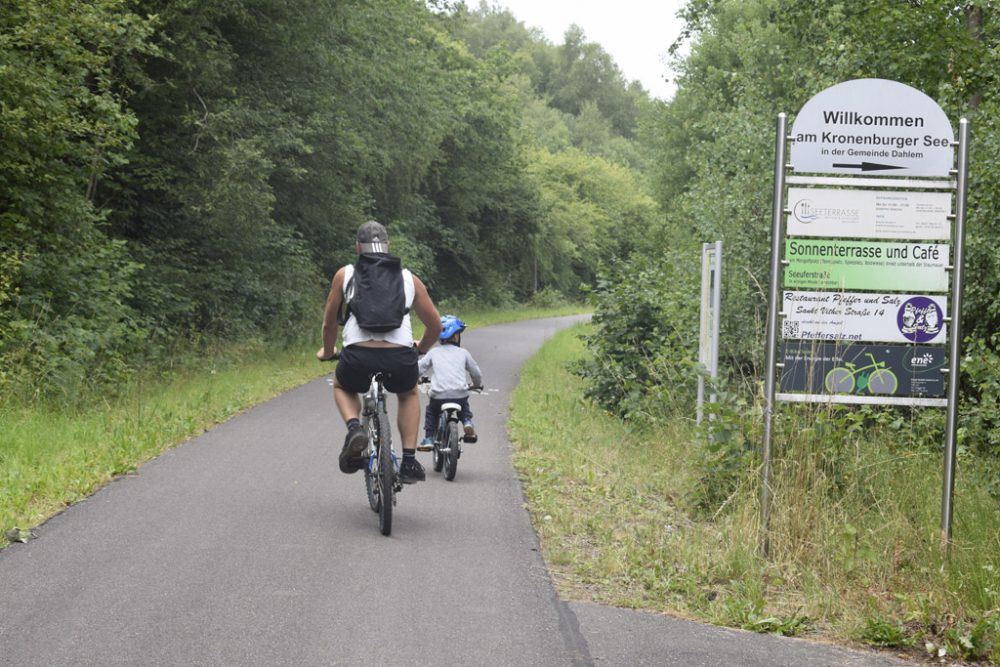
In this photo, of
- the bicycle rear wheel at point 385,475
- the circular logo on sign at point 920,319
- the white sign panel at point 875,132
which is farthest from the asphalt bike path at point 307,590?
the white sign panel at point 875,132

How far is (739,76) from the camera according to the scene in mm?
20797

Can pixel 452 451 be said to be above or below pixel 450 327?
below

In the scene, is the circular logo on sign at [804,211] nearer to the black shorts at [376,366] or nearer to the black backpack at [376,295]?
the black backpack at [376,295]

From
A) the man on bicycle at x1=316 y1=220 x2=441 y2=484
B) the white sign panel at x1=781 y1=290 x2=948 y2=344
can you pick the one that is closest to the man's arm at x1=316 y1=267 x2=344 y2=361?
the man on bicycle at x1=316 y1=220 x2=441 y2=484

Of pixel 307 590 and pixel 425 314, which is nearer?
pixel 307 590

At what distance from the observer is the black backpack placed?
742cm

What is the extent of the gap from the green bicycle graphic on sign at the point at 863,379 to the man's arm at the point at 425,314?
2559 mm

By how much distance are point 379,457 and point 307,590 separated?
153 centimetres

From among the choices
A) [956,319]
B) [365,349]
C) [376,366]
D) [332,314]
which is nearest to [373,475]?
[376,366]

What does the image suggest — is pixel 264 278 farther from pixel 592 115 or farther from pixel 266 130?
pixel 592 115

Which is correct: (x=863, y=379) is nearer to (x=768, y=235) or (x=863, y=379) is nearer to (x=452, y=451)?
(x=452, y=451)

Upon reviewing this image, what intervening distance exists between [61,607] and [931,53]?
1404 cm

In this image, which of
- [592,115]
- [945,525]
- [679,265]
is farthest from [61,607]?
[592,115]

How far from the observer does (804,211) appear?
6984 mm
